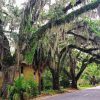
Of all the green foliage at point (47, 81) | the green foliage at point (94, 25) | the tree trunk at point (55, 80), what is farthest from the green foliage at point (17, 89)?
the green foliage at point (47, 81)

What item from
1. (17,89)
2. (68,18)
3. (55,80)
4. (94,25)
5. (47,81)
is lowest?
(17,89)

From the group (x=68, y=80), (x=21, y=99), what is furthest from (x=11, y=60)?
(x=68, y=80)

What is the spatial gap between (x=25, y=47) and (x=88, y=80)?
49.8 meters

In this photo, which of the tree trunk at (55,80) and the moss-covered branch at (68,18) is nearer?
the moss-covered branch at (68,18)

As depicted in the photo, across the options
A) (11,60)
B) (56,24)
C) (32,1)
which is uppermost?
(32,1)

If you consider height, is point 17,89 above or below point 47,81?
below

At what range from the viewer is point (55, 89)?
3306 cm

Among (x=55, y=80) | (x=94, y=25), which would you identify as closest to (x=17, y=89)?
(x=94, y=25)

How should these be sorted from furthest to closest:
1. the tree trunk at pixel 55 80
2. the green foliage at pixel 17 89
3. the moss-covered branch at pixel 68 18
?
the tree trunk at pixel 55 80, the green foliage at pixel 17 89, the moss-covered branch at pixel 68 18

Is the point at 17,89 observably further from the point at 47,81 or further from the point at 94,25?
the point at 47,81

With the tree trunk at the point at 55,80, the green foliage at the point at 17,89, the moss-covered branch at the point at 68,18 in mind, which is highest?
the moss-covered branch at the point at 68,18

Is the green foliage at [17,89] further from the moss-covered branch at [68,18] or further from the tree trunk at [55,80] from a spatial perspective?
the tree trunk at [55,80]

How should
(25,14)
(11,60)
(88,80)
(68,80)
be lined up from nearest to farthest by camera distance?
(25,14) → (11,60) → (68,80) → (88,80)

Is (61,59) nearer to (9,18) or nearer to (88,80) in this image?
(9,18)
